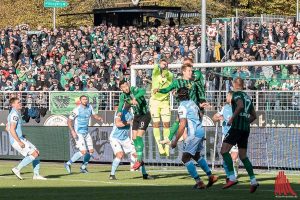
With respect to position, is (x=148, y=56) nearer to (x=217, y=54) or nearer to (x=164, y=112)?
(x=217, y=54)

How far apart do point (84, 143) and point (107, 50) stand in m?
14.2

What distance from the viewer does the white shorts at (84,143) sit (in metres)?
28.9

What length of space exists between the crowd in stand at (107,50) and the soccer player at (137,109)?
9512mm

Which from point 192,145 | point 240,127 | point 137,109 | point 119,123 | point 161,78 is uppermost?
point 161,78

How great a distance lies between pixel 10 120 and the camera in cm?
2536

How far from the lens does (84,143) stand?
95.2 ft

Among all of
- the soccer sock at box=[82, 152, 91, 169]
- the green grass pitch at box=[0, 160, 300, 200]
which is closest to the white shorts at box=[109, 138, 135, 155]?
the green grass pitch at box=[0, 160, 300, 200]

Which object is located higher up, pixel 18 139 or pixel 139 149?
pixel 18 139

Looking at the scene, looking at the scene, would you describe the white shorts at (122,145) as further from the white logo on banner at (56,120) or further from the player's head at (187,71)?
the white logo on banner at (56,120)

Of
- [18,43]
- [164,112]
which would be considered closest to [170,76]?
[164,112]

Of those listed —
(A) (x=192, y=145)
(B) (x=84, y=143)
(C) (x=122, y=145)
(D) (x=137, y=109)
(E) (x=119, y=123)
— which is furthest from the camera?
(B) (x=84, y=143)

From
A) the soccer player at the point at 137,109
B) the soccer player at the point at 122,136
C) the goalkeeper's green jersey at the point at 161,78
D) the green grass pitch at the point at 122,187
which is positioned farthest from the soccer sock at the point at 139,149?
the goalkeeper's green jersey at the point at 161,78

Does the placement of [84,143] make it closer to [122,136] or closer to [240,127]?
[122,136]

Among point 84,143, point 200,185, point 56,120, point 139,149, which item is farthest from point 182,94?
point 56,120
